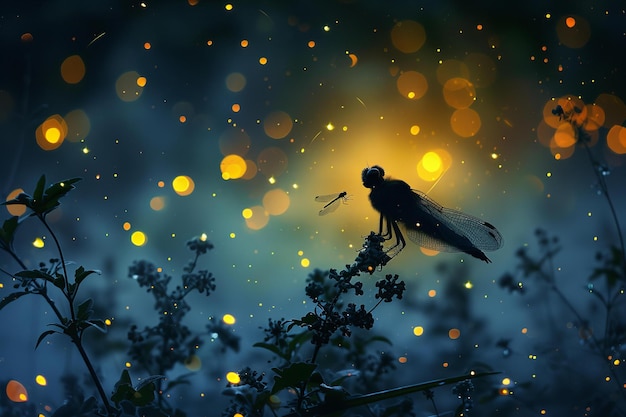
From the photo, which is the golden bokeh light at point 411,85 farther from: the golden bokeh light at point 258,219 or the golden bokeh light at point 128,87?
the golden bokeh light at point 128,87

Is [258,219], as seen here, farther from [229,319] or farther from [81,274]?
[81,274]

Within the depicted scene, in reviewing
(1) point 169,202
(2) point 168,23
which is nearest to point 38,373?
(1) point 169,202

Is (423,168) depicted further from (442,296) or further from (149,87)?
(149,87)

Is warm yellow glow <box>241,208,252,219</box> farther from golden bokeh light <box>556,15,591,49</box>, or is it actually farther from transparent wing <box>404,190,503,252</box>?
golden bokeh light <box>556,15,591,49</box>

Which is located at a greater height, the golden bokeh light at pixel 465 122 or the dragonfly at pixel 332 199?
the golden bokeh light at pixel 465 122

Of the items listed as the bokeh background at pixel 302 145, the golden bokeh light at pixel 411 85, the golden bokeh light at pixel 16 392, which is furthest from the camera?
the golden bokeh light at pixel 411 85

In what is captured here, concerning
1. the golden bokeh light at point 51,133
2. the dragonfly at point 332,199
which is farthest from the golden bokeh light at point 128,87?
the dragonfly at point 332,199
